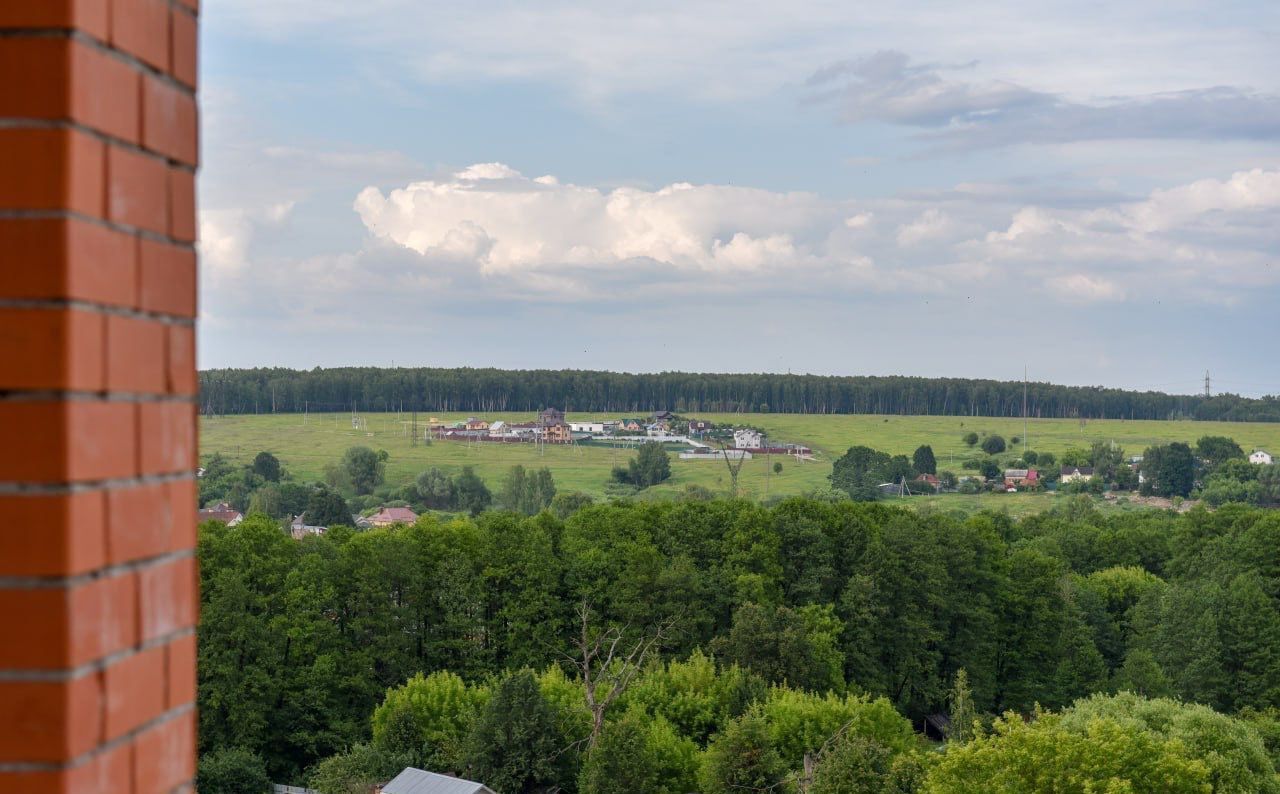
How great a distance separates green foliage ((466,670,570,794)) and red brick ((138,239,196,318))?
3788cm

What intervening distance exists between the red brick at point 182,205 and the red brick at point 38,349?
0.52 metres

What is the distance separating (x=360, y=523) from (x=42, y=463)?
4694 inches

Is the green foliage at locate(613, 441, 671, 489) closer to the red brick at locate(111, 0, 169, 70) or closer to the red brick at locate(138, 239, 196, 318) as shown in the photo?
the red brick at locate(138, 239, 196, 318)

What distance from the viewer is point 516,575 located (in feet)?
190

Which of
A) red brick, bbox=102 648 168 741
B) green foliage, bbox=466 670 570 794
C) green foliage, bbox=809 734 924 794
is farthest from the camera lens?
green foliage, bbox=466 670 570 794

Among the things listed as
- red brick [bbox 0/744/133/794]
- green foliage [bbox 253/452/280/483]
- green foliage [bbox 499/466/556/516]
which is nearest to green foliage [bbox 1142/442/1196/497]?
green foliage [bbox 499/466/556/516]

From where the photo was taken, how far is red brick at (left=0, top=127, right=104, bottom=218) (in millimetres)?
2387

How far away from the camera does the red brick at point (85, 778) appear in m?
2.36

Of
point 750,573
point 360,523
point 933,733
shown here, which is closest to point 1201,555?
point 933,733

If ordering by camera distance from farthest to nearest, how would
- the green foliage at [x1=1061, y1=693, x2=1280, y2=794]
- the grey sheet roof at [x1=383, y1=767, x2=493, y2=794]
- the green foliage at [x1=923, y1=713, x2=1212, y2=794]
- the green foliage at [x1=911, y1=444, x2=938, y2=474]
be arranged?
the green foliage at [x1=911, y1=444, x2=938, y2=474] < the green foliage at [x1=1061, y1=693, x2=1280, y2=794] < the grey sheet roof at [x1=383, y1=767, x2=493, y2=794] < the green foliage at [x1=923, y1=713, x2=1212, y2=794]

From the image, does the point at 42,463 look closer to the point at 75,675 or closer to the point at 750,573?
the point at 75,675

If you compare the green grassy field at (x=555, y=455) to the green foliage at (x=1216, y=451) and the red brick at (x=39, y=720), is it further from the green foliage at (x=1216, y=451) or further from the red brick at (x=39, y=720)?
the red brick at (x=39, y=720)

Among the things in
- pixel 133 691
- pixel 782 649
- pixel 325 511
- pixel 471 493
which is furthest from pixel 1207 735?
pixel 471 493

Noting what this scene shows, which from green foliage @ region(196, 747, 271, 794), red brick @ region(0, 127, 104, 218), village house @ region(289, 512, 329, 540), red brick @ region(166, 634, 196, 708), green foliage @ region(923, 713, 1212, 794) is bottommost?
green foliage @ region(196, 747, 271, 794)
